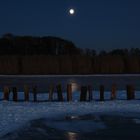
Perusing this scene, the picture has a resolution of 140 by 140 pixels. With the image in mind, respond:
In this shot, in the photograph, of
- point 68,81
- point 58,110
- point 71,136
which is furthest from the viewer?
point 68,81

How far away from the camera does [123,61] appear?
66188 mm

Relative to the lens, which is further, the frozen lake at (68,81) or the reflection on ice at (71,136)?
the frozen lake at (68,81)

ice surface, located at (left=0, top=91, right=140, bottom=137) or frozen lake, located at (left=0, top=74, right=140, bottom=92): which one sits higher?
frozen lake, located at (left=0, top=74, right=140, bottom=92)

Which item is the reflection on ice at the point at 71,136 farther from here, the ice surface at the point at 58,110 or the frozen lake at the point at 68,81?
the frozen lake at the point at 68,81

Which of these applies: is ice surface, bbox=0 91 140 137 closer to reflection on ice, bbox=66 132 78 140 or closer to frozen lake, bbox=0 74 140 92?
reflection on ice, bbox=66 132 78 140

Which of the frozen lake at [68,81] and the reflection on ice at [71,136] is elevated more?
the frozen lake at [68,81]

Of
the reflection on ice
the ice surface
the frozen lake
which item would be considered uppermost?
the frozen lake

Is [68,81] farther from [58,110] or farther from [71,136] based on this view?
[71,136]

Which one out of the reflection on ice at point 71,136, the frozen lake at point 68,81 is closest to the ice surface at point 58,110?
the reflection on ice at point 71,136

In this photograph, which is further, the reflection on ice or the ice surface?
the ice surface

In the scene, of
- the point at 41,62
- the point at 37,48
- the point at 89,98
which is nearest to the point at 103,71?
the point at 41,62

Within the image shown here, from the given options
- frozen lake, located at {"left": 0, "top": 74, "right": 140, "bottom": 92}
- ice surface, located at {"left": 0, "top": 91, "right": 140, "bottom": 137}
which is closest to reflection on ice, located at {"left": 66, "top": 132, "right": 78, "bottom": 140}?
ice surface, located at {"left": 0, "top": 91, "right": 140, "bottom": 137}

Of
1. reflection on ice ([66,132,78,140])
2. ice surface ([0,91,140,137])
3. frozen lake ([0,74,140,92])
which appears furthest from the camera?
frozen lake ([0,74,140,92])

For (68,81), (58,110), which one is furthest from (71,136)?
(68,81)
